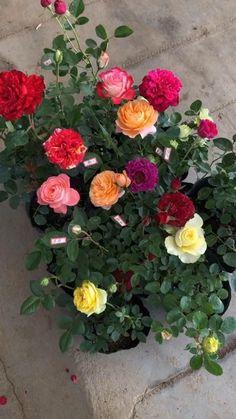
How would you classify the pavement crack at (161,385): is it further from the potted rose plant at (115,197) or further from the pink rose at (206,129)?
the pink rose at (206,129)

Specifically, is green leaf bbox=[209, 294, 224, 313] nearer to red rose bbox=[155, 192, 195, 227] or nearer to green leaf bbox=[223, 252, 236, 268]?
green leaf bbox=[223, 252, 236, 268]

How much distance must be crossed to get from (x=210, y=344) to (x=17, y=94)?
690 millimetres

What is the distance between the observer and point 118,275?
1367 millimetres

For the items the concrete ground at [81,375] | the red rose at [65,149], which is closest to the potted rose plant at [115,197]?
the red rose at [65,149]

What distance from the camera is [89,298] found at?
111cm

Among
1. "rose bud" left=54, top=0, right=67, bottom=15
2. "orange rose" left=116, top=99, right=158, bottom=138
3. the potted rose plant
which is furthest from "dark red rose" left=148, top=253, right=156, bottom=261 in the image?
"rose bud" left=54, top=0, right=67, bottom=15

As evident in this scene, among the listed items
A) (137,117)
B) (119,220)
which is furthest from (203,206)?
(137,117)

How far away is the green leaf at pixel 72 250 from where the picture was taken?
115 cm

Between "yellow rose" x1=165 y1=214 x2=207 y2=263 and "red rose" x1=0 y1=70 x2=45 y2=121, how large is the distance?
1.46ft

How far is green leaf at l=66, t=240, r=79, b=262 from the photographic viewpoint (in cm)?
115

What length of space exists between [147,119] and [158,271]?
414 millimetres

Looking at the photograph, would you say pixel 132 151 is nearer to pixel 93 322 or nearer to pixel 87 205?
pixel 87 205

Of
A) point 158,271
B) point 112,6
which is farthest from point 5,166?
point 112,6

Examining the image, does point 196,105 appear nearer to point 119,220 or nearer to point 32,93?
point 119,220
